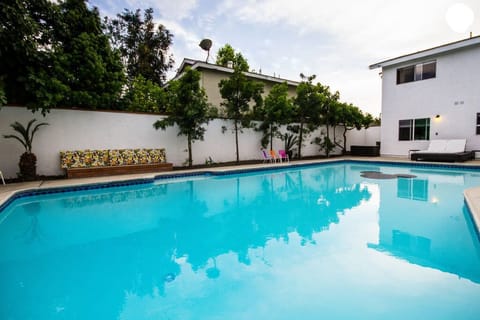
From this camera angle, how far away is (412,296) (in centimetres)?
218

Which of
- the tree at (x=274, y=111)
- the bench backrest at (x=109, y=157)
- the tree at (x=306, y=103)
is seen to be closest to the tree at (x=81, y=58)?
the bench backrest at (x=109, y=157)

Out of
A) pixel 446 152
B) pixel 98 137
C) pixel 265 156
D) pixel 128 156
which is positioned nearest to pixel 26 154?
pixel 98 137

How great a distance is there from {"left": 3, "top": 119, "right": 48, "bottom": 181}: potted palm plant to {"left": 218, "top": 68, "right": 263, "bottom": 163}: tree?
7131 mm

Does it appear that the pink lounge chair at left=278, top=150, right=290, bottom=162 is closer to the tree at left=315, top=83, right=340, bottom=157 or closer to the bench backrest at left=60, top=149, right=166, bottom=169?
the tree at left=315, top=83, right=340, bottom=157

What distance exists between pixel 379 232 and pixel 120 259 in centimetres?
375

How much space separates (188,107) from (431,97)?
1232 centimetres

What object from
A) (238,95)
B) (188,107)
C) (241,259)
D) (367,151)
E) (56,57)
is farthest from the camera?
(367,151)

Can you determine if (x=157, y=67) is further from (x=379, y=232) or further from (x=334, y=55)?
(x=379, y=232)

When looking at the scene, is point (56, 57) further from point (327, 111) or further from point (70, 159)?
point (327, 111)

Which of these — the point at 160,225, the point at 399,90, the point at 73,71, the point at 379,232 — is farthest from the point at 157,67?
the point at 379,232

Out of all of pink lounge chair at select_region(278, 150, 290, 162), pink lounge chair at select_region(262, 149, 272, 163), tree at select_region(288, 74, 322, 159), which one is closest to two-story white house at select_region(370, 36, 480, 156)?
tree at select_region(288, 74, 322, 159)

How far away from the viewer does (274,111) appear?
12.5 m

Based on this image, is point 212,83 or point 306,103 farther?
point 212,83

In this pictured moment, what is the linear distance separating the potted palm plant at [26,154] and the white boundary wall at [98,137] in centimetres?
39
